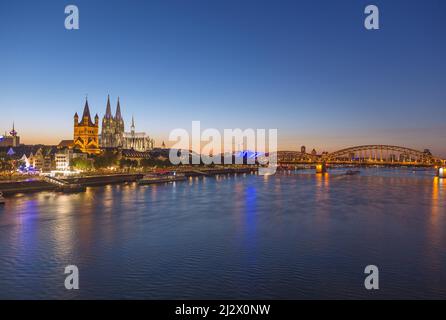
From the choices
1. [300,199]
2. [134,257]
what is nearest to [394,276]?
[134,257]

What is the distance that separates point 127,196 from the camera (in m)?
40.4

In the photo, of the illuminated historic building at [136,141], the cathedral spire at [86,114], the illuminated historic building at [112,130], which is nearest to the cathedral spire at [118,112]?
the illuminated historic building at [112,130]

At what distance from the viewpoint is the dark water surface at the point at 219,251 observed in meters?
13.2

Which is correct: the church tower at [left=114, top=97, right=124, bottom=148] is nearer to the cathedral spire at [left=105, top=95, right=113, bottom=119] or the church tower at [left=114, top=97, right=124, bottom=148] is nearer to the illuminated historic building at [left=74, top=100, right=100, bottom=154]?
the cathedral spire at [left=105, top=95, right=113, bottom=119]

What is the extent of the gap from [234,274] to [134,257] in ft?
14.6

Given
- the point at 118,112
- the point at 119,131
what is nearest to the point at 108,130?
the point at 119,131

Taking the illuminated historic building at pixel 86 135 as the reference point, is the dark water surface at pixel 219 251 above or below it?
below

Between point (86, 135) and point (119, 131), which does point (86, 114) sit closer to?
point (86, 135)

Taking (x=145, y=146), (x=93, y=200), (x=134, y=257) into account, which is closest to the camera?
(x=134, y=257)

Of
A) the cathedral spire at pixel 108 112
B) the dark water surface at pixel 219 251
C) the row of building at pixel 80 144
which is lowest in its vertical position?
the dark water surface at pixel 219 251

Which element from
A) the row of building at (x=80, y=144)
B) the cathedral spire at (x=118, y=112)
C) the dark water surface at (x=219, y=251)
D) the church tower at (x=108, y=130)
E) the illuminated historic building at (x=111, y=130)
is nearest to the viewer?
the dark water surface at (x=219, y=251)

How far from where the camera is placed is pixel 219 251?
1798 cm

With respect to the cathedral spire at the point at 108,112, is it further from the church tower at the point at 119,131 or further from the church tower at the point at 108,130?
the church tower at the point at 119,131
